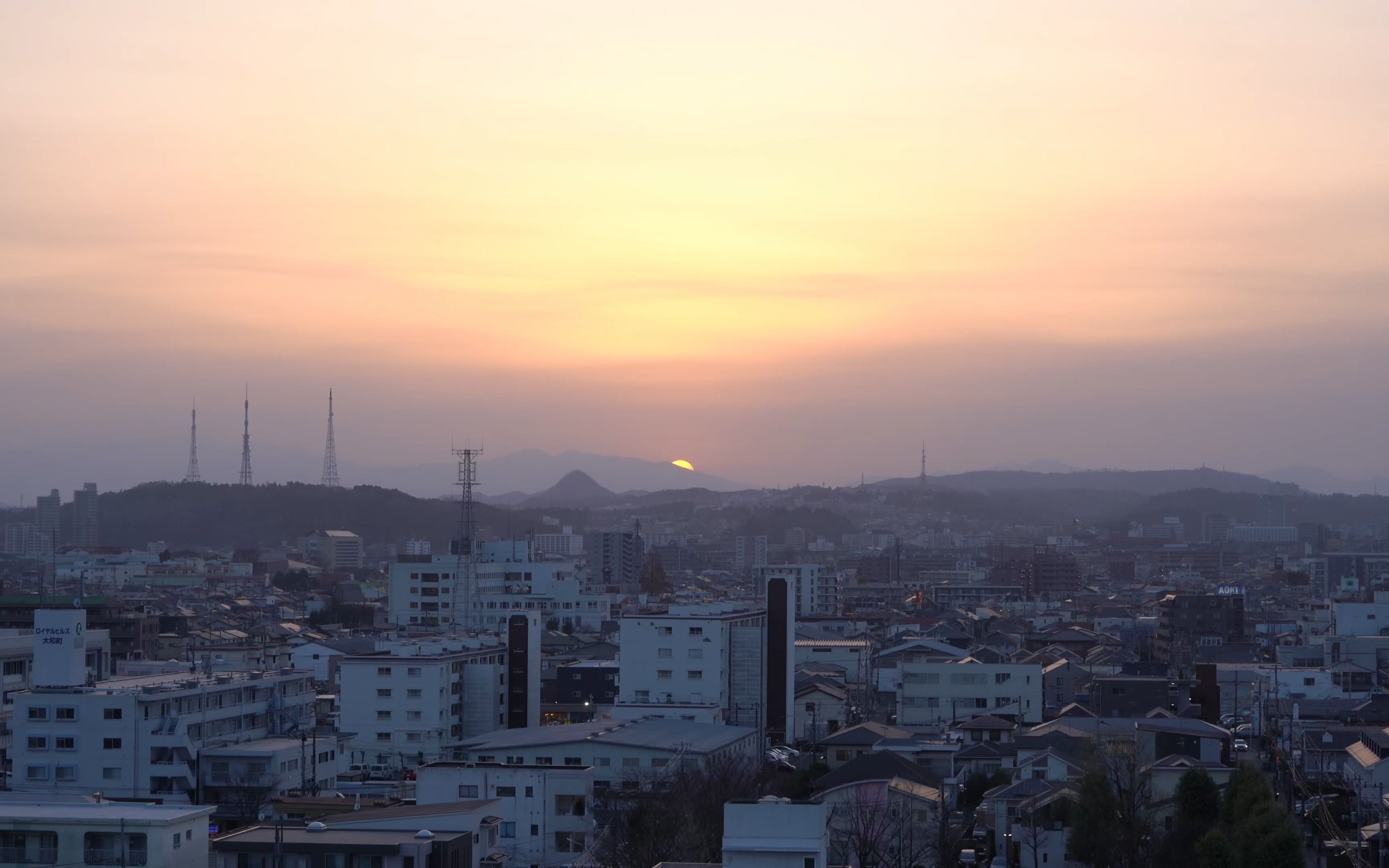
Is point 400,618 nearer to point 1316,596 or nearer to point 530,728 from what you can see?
point 530,728

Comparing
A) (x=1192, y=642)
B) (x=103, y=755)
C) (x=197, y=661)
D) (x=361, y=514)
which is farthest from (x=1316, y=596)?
(x=361, y=514)

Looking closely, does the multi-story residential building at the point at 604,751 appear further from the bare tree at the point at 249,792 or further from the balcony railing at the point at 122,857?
the balcony railing at the point at 122,857

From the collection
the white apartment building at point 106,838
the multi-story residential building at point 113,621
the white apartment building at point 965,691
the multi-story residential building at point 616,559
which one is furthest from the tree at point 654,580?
the white apartment building at point 106,838

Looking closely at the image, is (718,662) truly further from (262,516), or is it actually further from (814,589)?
(262,516)

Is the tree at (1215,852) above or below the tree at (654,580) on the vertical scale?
above

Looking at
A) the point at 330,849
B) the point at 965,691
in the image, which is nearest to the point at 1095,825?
the point at 330,849
